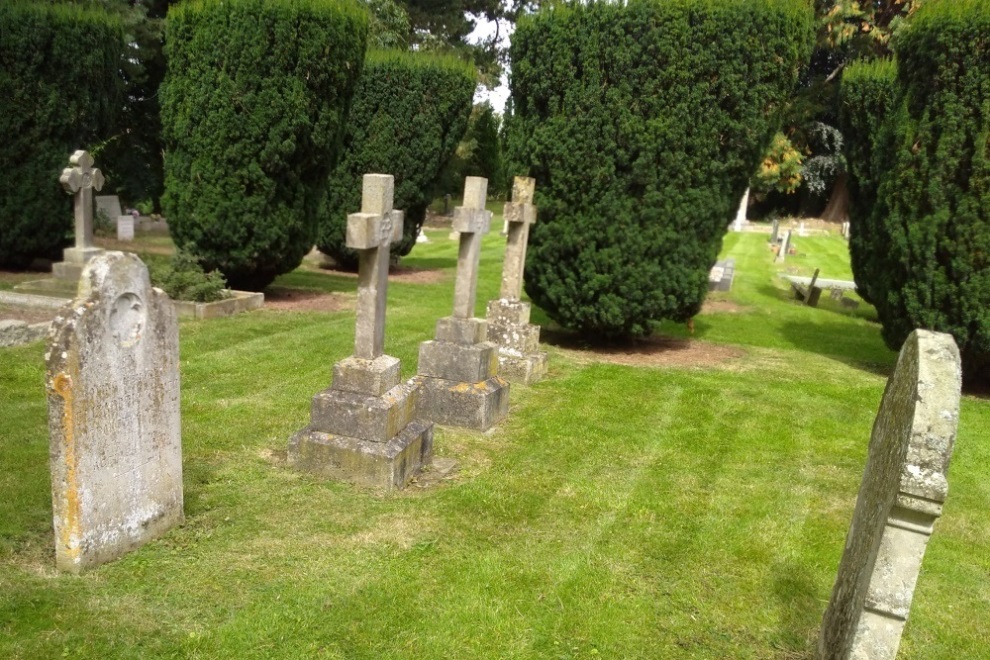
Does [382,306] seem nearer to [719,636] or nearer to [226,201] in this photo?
[719,636]

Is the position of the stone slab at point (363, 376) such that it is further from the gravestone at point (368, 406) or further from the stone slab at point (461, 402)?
the stone slab at point (461, 402)

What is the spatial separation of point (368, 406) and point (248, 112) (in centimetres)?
797

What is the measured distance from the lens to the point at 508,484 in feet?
18.4

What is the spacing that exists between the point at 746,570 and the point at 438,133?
13.6 metres

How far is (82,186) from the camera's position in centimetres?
1282

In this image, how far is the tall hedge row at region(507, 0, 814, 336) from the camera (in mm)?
9180

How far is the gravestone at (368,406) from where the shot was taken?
534 cm

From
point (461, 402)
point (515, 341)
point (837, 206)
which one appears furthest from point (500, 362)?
point (837, 206)

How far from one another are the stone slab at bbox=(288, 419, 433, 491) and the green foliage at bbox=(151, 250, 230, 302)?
6236 mm

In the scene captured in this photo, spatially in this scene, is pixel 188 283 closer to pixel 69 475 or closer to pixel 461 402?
pixel 461 402

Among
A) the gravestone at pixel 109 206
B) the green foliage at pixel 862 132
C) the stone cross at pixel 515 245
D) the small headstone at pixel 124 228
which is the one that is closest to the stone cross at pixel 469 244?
the stone cross at pixel 515 245

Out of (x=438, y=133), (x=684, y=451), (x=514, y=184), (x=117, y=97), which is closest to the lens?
(x=684, y=451)

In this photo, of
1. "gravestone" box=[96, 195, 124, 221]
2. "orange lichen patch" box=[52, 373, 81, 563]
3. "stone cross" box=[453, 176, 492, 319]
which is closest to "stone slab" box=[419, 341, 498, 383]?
"stone cross" box=[453, 176, 492, 319]

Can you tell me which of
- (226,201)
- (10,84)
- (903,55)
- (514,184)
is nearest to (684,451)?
(514,184)
